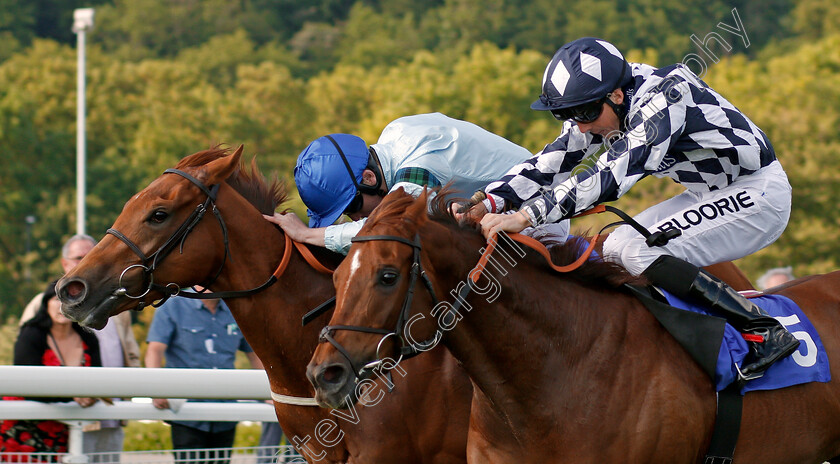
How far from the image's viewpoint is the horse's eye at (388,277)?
3.07m

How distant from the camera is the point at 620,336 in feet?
11.4

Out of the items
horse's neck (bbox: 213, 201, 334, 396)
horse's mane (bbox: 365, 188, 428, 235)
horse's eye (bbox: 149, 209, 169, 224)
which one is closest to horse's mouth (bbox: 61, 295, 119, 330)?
horse's eye (bbox: 149, 209, 169, 224)

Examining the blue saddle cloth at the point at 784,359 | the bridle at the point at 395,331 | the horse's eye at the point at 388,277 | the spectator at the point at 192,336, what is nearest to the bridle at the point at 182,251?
the bridle at the point at 395,331

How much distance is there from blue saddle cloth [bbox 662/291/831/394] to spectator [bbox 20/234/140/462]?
279cm

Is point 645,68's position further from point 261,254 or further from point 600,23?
point 600,23

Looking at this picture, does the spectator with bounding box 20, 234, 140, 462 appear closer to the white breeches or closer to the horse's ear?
the horse's ear

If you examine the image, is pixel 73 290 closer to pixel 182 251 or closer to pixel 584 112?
pixel 182 251

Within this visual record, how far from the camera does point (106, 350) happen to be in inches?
215

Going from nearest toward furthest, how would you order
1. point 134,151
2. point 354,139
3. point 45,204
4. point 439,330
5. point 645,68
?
point 439,330
point 645,68
point 354,139
point 45,204
point 134,151

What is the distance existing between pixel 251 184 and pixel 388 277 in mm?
1351

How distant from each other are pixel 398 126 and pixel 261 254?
0.85m

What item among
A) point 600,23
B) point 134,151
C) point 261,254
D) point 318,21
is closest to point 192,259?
point 261,254

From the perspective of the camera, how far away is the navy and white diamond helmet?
3.70 m

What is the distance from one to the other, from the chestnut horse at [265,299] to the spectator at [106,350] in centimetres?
118
